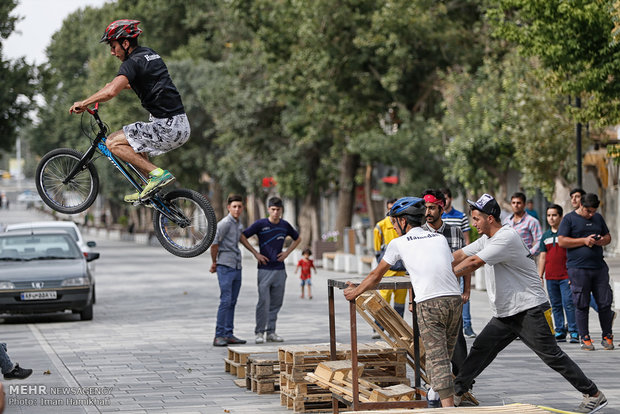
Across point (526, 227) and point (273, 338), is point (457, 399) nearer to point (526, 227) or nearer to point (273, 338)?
point (526, 227)

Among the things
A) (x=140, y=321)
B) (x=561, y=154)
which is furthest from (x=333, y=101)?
(x=140, y=321)

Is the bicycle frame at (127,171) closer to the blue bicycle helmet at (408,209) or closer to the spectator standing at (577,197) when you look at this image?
the blue bicycle helmet at (408,209)

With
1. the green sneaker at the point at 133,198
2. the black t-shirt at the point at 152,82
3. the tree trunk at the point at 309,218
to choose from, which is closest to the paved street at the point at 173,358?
the green sneaker at the point at 133,198

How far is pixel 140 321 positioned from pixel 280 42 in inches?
745

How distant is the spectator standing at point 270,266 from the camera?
1471 centimetres

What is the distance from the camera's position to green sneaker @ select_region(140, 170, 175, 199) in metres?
8.41

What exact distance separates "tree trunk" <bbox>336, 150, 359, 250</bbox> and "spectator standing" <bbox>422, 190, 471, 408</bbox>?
26.7m

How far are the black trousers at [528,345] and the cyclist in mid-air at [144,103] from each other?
3134 millimetres

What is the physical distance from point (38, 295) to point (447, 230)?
9087mm

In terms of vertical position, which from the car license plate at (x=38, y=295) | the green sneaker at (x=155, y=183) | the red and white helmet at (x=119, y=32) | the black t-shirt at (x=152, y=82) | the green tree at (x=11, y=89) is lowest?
the car license plate at (x=38, y=295)

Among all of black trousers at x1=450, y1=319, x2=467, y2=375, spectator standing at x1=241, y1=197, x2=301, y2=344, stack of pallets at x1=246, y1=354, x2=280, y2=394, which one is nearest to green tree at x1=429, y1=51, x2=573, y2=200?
spectator standing at x1=241, y1=197, x2=301, y2=344

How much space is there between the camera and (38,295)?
18.2 metres

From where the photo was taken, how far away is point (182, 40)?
198ft

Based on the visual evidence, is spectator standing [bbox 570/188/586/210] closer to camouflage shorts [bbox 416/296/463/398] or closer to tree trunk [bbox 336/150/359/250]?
camouflage shorts [bbox 416/296/463/398]
